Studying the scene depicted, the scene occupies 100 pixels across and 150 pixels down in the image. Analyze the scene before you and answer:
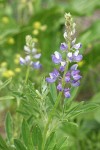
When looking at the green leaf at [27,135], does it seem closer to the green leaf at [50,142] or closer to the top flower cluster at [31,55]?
the green leaf at [50,142]

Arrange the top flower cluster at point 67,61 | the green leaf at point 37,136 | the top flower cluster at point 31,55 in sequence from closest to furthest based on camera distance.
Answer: the top flower cluster at point 67,61 → the green leaf at point 37,136 → the top flower cluster at point 31,55

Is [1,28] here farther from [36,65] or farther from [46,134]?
[46,134]

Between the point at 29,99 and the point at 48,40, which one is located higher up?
the point at 48,40

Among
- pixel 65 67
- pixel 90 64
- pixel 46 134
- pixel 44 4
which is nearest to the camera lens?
pixel 65 67

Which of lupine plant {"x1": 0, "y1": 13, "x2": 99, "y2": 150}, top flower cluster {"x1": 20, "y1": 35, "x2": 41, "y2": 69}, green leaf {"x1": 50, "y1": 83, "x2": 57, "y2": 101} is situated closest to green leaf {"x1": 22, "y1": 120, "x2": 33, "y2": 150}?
lupine plant {"x1": 0, "y1": 13, "x2": 99, "y2": 150}

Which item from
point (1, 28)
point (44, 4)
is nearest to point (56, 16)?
point (1, 28)

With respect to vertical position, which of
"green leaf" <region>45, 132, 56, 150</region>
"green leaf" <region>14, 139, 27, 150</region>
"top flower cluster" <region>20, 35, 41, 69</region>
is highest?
"top flower cluster" <region>20, 35, 41, 69</region>

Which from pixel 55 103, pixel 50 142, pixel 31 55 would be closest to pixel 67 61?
pixel 55 103

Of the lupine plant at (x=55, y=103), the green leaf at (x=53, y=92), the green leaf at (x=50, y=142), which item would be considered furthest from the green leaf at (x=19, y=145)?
the green leaf at (x=53, y=92)

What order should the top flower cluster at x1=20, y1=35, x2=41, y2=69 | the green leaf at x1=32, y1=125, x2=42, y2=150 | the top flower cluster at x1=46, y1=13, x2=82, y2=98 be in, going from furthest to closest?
the top flower cluster at x1=20, y1=35, x2=41, y2=69, the green leaf at x1=32, y1=125, x2=42, y2=150, the top flower cluster at x1=46, y1=13, x2=82, y2=98

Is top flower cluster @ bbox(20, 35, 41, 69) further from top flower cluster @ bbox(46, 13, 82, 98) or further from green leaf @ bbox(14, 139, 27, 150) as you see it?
green leaf @ bbox(14, 139, 27, 150)

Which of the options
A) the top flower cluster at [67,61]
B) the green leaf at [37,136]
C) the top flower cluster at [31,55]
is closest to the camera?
the top flower cluster at [67,61]
